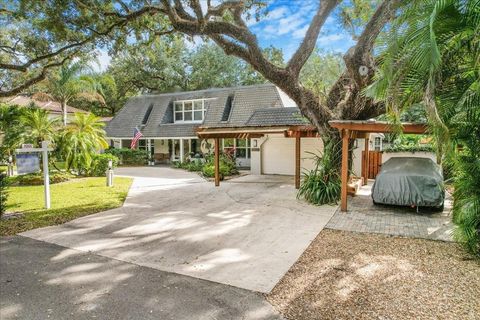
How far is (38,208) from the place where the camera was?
9375 millimetres

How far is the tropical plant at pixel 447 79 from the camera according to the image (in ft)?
12.3

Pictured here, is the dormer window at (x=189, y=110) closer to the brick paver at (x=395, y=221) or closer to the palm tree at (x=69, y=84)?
the palm tree at (x=69, y=84)

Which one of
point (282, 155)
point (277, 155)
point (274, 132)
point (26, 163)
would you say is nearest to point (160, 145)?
point (277, 155)

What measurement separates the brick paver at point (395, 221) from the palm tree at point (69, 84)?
65.1 ft

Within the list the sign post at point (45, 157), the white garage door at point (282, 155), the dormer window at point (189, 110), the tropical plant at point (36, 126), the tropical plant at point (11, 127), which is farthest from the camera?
the dormer window at point (189, 110)

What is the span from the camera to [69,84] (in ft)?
68.9

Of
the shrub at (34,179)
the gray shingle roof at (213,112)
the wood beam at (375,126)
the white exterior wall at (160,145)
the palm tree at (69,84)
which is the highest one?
the palm tree at (69,84)

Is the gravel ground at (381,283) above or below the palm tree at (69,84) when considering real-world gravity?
below

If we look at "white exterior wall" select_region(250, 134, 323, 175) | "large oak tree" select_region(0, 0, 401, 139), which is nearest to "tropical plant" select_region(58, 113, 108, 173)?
"large oak tree" select_region(0, 0, 401, 139)

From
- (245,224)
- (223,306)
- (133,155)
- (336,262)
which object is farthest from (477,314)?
(133,155)

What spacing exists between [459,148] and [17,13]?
41.1 feet

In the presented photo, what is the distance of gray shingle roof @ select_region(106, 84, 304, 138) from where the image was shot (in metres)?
18.3

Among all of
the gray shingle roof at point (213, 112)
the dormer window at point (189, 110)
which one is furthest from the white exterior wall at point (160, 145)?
the dormer window at point (189, 110)

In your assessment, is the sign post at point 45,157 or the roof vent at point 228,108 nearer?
the sign post at point 45,157
